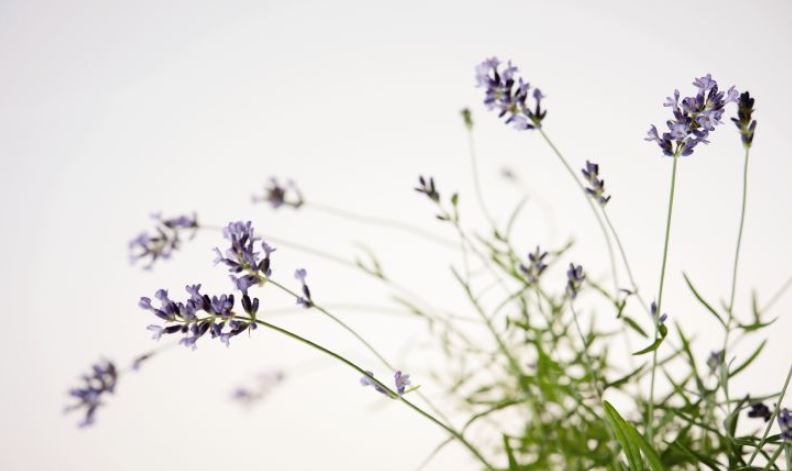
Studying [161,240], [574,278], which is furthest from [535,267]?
[161,240]

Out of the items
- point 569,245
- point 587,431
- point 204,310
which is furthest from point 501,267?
point 204,310

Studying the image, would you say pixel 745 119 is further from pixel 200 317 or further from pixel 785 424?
pixel 200 317

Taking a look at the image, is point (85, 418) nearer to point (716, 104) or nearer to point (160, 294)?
point (160, 294)

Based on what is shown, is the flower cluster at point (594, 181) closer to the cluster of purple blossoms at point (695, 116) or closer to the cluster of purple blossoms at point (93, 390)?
the cluster of purple blossoms at point (695, 116)

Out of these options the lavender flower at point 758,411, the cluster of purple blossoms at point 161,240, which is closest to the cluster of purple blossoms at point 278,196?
the cluster of purple blossoms at point 161,240

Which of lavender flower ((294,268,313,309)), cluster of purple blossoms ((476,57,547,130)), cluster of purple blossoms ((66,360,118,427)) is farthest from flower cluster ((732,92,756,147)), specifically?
cluster of purple blossoms ((66,360,118,427))
